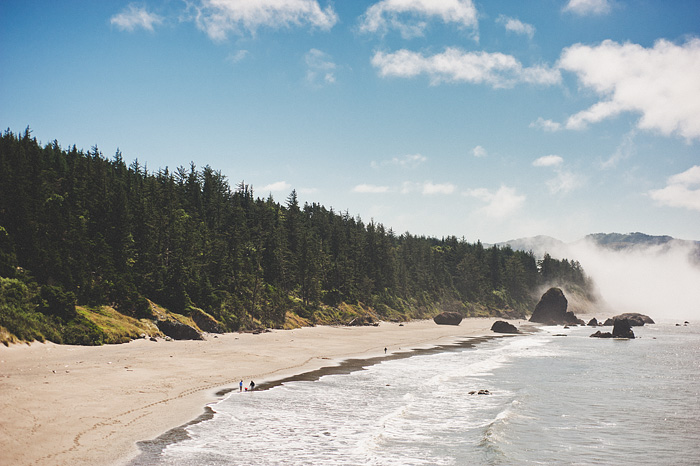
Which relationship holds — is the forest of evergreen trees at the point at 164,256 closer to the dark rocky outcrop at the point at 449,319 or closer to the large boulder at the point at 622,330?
the dark rocky outcrop at the point at 449,319

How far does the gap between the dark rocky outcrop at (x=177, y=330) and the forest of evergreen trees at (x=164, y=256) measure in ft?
7.89

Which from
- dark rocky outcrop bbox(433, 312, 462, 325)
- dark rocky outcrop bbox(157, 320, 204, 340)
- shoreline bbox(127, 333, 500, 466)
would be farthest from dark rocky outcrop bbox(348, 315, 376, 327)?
dark rocky outcrop bbox(157, 320, 204, 340)

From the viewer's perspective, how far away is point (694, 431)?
20891 mm

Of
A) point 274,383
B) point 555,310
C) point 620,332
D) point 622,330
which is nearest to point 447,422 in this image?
point 274,383

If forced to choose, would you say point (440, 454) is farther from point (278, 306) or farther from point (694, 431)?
point (278, 306)

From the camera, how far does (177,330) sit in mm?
44719

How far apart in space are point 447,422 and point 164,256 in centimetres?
4863

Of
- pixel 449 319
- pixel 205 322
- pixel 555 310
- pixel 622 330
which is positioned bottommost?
pixel 622 330

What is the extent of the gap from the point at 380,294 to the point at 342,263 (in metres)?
19.4

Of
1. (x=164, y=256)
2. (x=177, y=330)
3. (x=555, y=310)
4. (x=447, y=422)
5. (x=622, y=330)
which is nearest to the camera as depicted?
(x=447, y=422)

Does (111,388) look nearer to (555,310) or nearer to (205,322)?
(205,322)

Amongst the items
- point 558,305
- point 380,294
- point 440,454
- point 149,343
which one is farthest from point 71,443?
point 558,305

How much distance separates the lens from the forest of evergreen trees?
122 ft

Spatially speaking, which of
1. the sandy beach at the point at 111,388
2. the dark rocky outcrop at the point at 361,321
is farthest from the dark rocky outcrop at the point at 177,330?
the dark rocky outcrop at the point at 361,321
